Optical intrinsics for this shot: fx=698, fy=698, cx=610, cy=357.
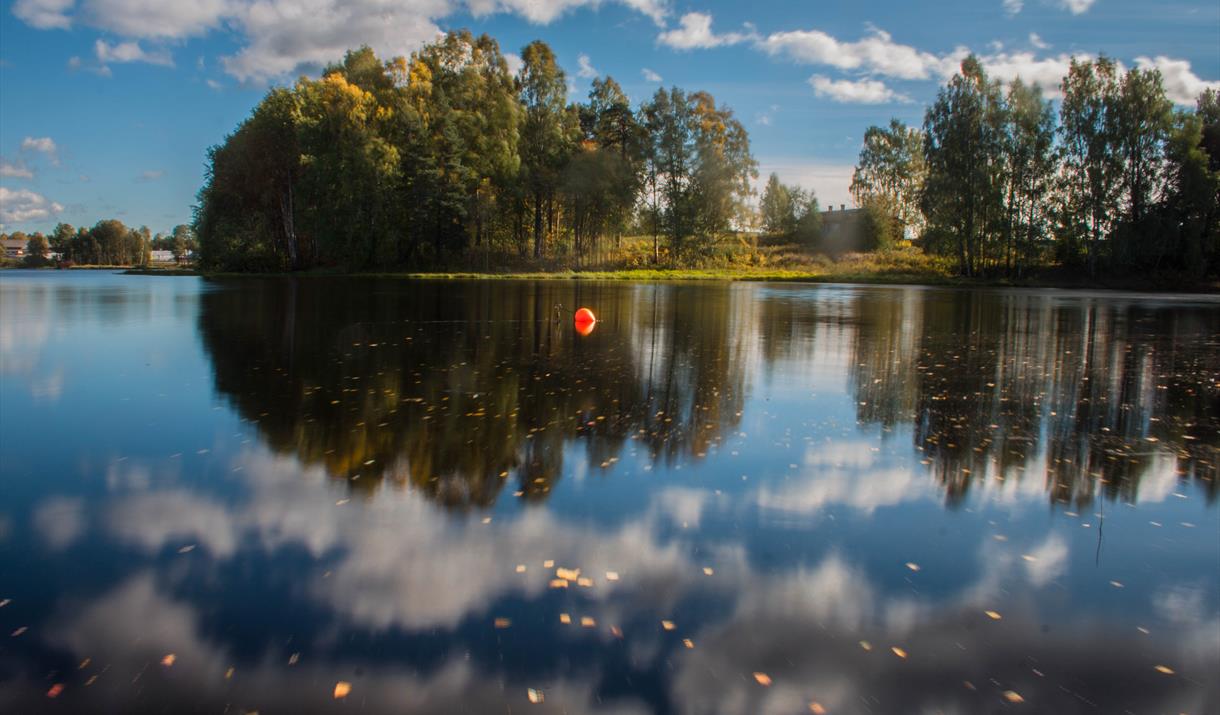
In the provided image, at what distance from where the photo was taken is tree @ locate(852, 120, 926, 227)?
79.1 metres

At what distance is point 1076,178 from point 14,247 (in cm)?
22613

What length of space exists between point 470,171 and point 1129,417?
52693 mm

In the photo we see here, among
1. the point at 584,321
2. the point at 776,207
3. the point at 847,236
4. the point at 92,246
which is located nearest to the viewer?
the point at 584,321

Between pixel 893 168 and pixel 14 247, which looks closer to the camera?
pixel 893 168

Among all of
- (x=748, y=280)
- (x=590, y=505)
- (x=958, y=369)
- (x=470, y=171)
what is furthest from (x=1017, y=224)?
(x=590, y=505)

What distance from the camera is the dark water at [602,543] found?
11.3ft

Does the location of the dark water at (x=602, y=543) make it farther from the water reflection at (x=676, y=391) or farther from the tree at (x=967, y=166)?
the tree at (x=967, y=166)

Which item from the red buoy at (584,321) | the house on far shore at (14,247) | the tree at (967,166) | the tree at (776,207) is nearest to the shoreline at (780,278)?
the tree at (967,166)

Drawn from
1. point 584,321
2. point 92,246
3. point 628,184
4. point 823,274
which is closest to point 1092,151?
point 823,274

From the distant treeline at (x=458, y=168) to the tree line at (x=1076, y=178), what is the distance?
17.0m

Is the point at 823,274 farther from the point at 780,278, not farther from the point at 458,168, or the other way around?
the point at 458,168

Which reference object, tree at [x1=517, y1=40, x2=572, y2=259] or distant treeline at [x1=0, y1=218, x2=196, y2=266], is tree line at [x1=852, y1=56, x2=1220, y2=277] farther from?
distant treeline at [x1=0, y1=218, x2=196, y2=266]

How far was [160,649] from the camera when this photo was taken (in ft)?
11.9

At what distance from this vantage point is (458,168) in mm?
55406
